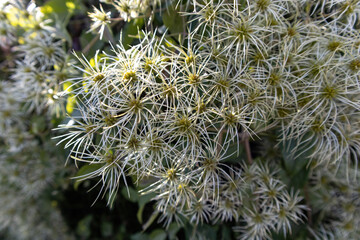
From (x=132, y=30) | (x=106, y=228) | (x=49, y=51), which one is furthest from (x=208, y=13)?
(x=106, y=228)

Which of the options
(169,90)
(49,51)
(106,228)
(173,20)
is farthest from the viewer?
(106,228)

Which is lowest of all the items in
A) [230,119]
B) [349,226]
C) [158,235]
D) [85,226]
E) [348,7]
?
[85,226]

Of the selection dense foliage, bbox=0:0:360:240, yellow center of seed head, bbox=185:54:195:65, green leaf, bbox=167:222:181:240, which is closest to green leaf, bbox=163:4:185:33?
dense foliage, bbox=0:0:360:240

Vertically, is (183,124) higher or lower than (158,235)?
higher

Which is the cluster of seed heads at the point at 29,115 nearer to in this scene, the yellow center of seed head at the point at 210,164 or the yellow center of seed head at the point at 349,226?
the yellow center of seed head at the point at 210,164

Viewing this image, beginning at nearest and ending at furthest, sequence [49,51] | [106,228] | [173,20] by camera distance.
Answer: [173,20], [49,51], [106,228]

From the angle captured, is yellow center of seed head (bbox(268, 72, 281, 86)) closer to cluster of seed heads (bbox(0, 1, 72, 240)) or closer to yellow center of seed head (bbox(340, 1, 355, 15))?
yellow center of seed head (bbox(340, 1, 355, 15))

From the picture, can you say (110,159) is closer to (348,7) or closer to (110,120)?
(110,120)

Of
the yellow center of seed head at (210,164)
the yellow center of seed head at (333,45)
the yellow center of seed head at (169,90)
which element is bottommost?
the yellow center of seed head at (210,164)

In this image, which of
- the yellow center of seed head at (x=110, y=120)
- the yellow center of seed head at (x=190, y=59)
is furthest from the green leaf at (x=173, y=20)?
the yellow center of seed head at (x=110, y=120)
